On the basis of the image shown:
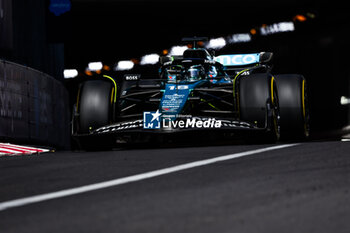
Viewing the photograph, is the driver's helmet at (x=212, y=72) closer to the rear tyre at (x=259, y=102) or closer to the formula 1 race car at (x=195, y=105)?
the formula 1 race car at (x=195, y=105)

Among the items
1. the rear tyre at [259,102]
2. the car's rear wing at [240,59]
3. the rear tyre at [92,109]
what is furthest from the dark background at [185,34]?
the rear tyre at [259,102]

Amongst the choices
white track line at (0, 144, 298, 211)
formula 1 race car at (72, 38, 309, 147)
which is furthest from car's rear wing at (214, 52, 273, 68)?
white track line at (0, 144, 298, 211)

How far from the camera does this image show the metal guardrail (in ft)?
53.2

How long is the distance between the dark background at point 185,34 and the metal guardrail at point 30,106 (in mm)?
1161

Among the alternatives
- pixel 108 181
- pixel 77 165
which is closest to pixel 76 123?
pixel 77 165

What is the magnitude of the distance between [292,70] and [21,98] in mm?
27689

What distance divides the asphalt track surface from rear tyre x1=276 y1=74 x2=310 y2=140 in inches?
137

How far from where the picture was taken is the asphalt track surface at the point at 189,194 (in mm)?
5211

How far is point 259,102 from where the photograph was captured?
11.7 meters

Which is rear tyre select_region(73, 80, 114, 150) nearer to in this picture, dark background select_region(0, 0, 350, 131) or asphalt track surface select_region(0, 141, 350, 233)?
asphalt track surface select_region(0, 141, 350, 233)

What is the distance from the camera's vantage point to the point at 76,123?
1216cm

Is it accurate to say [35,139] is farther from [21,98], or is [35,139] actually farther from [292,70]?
[292,70]

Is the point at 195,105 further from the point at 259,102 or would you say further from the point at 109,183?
the point at 109,183

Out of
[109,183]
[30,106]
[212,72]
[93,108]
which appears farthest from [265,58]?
[109,183]
